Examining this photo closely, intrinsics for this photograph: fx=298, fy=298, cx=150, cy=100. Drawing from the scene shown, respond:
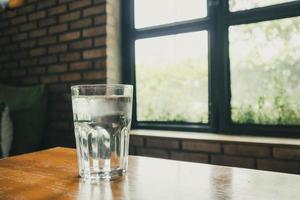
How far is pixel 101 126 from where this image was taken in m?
0.59

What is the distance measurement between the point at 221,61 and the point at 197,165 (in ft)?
3.57

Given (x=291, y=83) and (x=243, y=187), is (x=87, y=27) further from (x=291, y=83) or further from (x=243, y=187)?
(x=243, y=187)

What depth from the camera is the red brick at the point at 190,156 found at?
152 cm

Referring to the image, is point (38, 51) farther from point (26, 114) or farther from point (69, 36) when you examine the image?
point (26, 114)

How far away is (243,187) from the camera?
528 mm

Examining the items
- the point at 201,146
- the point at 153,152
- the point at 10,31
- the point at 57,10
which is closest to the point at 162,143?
the point at 153,152

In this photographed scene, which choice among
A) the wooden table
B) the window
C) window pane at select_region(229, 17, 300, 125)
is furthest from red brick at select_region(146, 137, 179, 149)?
the wooden table

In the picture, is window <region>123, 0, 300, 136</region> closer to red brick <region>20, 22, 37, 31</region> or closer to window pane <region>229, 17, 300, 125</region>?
window pane <region>229, 17, 300, 125</region>

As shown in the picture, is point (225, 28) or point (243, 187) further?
point (225, 28)

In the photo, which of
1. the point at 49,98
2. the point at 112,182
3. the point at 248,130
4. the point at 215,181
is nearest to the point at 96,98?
the point at 112,182

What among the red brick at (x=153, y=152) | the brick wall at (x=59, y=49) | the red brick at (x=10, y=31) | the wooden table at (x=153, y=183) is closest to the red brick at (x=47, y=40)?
the brick wall at (x=59, y=49)

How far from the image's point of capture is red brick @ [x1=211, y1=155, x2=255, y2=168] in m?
1.40

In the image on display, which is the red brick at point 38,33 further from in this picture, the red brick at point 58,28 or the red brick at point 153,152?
the red brick at point 153,152

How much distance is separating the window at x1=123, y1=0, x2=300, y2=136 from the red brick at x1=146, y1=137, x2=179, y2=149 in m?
0.20
